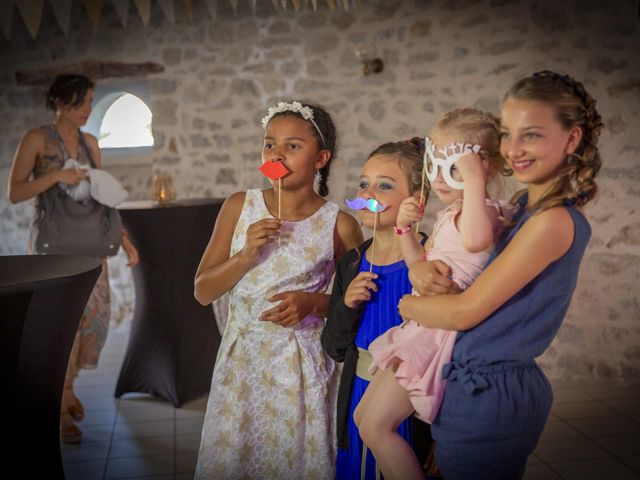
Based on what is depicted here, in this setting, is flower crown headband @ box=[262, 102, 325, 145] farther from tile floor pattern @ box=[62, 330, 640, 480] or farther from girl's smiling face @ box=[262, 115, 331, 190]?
tile floor pattern @ box=[62, 330, 640, 480]

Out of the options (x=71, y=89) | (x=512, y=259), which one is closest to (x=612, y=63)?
(x=71, y=89)

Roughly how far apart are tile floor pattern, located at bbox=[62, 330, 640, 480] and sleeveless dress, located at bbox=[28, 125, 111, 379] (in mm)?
313

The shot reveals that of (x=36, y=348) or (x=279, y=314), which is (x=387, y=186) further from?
(x=36, y=348)

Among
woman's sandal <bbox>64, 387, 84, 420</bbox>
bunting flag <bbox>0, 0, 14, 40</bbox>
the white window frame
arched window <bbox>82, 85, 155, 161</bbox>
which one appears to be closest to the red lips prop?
bunting flag <bbox>0, 0, 14, 40</bbox>

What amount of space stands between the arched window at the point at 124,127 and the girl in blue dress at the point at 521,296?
17.1 ft

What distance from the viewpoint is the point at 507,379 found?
4.60 feet

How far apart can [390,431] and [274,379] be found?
0.65m

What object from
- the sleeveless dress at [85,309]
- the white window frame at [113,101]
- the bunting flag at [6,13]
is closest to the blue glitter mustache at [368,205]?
the bunting flag at [6,13]

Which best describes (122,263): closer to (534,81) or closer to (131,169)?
(131,169)

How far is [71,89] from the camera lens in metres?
3.51

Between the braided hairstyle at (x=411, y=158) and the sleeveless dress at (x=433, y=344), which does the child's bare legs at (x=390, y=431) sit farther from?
the braided hairstyle at (x=411, y=158)

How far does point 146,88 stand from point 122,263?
52.2 inches

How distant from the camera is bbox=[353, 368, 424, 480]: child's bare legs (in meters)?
1.52

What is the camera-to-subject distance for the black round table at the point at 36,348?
1894 mm
